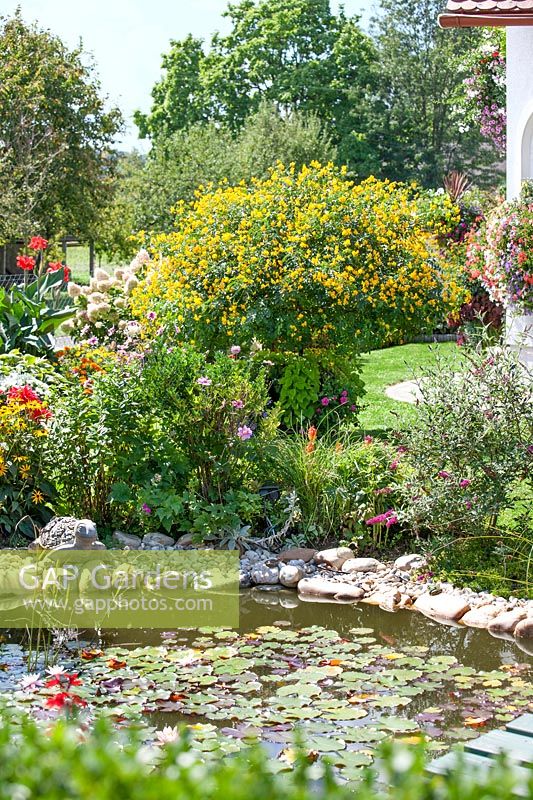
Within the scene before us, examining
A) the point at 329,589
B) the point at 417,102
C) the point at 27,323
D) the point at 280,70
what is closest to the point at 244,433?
the point at 329,589

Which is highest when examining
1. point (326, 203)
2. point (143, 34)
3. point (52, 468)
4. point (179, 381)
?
point (143, 34)

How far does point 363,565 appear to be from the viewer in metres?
6.85

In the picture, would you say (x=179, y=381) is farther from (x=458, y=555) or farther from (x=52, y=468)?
(x=458, y=555)

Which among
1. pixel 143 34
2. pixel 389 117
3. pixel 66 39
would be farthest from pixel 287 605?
pixel 143 34

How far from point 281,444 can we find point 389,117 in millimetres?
34920

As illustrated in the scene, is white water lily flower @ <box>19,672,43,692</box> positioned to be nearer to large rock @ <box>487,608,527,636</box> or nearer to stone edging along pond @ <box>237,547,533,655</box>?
stone edging along pond @ <box>237,547,533,655</box>

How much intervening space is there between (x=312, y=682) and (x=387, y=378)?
9.75 meters

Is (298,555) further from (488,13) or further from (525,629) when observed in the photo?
(488,13)

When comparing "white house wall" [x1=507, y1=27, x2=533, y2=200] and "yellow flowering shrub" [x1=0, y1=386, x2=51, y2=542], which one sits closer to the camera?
"yellow flowering shrub" [x1=0, y1=386, x2=51, y2=542]

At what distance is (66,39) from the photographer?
1204 inches

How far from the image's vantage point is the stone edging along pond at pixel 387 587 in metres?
5.91

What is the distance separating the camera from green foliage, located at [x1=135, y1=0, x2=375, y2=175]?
40562 millimetres

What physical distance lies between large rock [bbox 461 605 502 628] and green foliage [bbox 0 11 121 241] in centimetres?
2269

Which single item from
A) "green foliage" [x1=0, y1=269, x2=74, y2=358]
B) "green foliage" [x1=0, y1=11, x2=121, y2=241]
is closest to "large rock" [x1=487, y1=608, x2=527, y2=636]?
"green foliage" [x1=0, y1=269, x2=74, y2=358]
